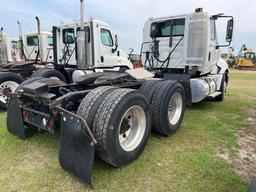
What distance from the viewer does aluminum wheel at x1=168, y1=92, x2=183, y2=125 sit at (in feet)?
13.6

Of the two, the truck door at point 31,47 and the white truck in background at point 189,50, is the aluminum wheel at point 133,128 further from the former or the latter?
the truck door at point 31,47

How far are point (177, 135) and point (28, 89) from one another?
267 cm

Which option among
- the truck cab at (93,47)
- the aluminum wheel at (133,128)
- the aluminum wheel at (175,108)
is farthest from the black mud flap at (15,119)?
the truck cab at (93,47)

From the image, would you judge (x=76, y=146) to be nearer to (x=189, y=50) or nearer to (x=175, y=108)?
(x=175, y=108)

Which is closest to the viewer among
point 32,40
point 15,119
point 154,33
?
point 15,119

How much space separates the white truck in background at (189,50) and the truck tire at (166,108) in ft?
5.43

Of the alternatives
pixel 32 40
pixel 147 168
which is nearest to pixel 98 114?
pixel 147 168

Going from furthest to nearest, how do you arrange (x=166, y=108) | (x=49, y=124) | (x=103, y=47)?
(x=103, y=47) < (x=166, y=108) < (x=49, y=124)

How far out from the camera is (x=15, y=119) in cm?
341

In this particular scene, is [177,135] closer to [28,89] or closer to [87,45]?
[28,89]

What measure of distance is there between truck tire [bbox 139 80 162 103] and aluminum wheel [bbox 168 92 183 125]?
0.46 meters

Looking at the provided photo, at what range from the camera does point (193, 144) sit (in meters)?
3.67

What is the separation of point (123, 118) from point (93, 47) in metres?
5.19

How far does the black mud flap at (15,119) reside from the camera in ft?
10.8
